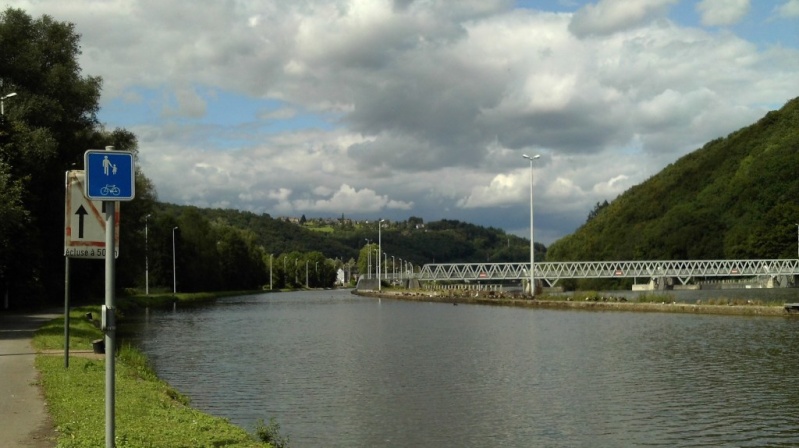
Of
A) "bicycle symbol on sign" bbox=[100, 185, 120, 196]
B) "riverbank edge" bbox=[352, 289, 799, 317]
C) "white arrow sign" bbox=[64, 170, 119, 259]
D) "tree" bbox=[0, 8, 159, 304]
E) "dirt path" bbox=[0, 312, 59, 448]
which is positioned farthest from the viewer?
"riverbank edge" bbox=[352, 289, 799, 317]

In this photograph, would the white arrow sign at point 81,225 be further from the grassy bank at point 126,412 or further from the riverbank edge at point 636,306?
the riverbank edge at point 636,306

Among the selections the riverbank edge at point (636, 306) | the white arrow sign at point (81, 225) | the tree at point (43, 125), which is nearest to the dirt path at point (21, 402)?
the white arrow sign at point (81, 225)

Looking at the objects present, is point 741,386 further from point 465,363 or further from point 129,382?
point 129,382

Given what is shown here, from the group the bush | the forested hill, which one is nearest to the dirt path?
the bush

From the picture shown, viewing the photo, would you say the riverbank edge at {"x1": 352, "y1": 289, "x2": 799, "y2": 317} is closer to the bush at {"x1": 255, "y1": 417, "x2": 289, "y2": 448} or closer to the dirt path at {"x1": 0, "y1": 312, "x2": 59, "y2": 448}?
the bush at {"x1": 255, "y1": 417, "x2": 289, "y2": 448}

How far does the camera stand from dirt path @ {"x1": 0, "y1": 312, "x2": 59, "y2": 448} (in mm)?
12117

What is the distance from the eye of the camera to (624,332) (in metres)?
43.6

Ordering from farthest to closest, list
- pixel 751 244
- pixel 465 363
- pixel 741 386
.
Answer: pixel 751 244, pixel 465 363, pixel 741 386

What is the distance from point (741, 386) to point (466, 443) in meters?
10.8

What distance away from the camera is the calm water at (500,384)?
17.3 meters

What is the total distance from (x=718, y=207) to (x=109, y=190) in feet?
526

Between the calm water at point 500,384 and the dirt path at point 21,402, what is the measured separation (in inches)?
164

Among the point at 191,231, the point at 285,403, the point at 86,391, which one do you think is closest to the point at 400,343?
the point at 285,403

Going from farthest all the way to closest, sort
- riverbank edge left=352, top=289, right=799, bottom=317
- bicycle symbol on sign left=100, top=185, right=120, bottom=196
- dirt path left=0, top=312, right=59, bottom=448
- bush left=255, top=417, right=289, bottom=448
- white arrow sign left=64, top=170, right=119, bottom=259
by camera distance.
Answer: riverbank edge left=352, top=289, right=799, bottom=317
bush left=255, top=417, right=289, bottom=448
white arrow sign left=64, top=170, right=119, bottom=259
dirt path left=0, top=312, right=59, bottom=448
bicycle symbol on sign left=100, top=185, right=120, bottom=196
